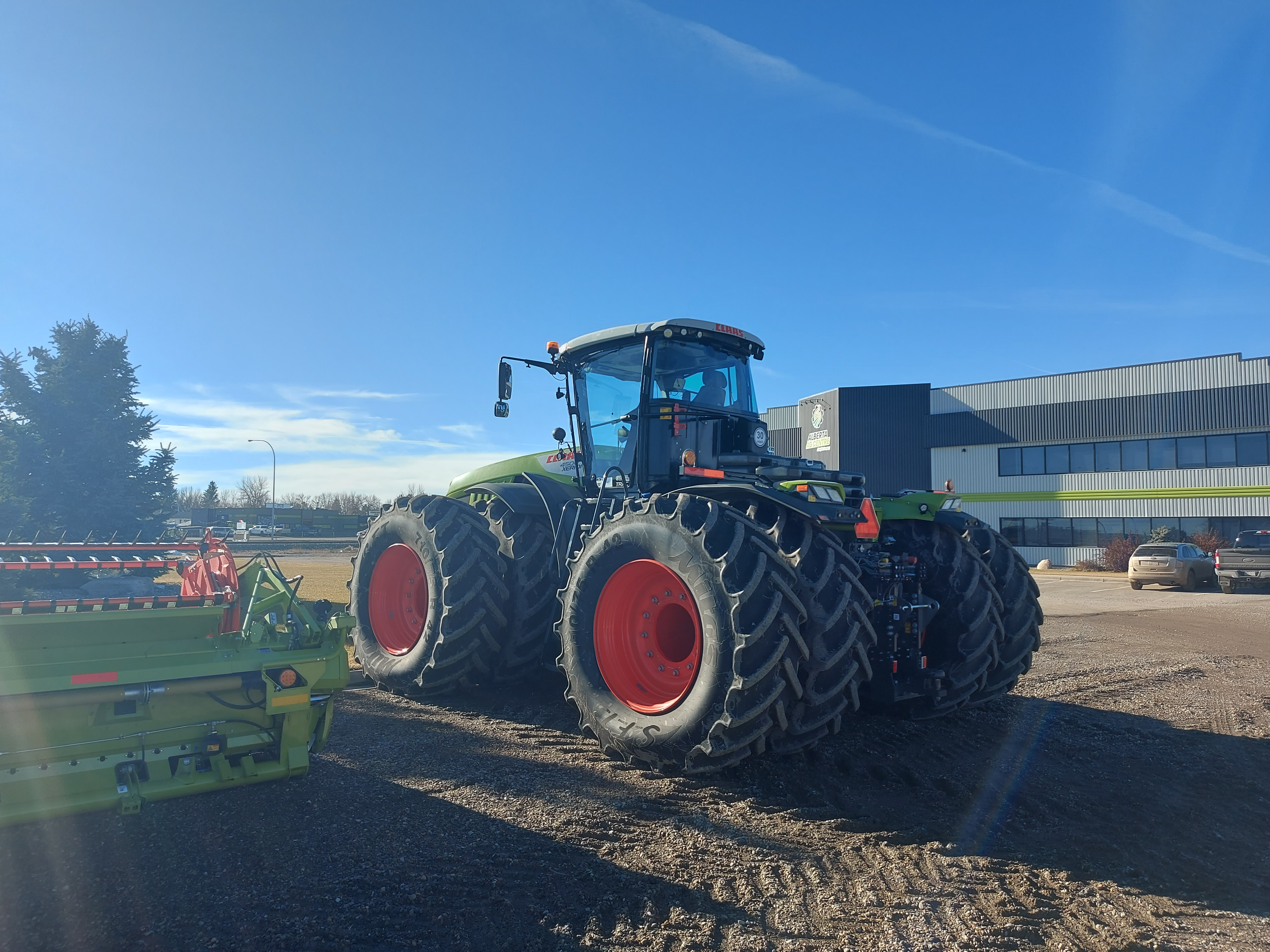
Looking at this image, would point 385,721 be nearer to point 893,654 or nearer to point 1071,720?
point 893,654

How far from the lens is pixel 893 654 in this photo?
505 cm

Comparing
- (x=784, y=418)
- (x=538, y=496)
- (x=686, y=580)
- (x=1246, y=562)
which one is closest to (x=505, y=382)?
(x=538, y=496)

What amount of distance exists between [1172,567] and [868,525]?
69.7ft

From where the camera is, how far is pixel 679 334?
606cm

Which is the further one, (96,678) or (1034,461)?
(1034,461)

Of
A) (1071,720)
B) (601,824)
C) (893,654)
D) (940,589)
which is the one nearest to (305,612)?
(601,824)

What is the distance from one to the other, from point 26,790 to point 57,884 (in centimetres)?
45

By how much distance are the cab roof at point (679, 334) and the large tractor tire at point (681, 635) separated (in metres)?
1.55

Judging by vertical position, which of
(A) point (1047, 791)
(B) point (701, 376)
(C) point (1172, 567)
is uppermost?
(B) point (701, 376)

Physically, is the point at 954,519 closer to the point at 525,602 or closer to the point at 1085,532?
the point at 525,602

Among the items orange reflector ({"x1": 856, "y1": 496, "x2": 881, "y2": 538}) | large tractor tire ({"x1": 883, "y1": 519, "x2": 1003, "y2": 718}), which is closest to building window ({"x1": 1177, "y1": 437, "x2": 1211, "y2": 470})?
large tractor tire ({"x1": 883, "y1": 519, "x2": 1003, "y2": 718})

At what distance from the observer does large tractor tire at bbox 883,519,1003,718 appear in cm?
534

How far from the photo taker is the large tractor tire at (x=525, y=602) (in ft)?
21.2

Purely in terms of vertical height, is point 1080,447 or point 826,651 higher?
point 1080,447
